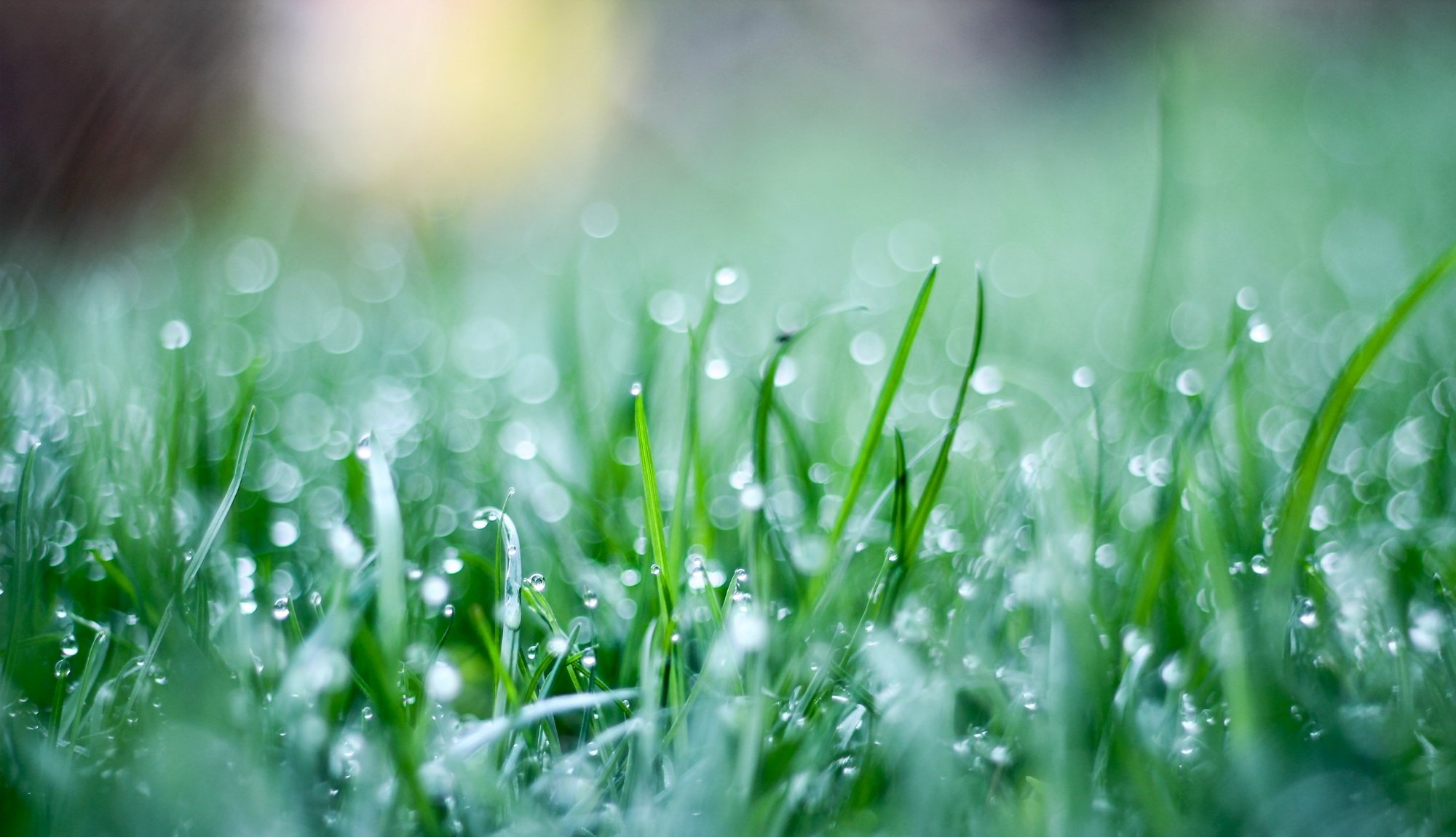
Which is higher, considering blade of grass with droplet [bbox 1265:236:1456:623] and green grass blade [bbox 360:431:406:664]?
blade of grass with droplet [bbox 1265:236:1456:623]

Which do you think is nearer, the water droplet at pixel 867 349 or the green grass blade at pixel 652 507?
the green grass blade at pixel 652 507

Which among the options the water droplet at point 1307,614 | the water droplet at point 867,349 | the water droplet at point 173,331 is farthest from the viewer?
the water droplet at point 867,349

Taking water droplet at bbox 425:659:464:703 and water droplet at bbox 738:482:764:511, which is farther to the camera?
water droplet at bbox 738:482:764:511

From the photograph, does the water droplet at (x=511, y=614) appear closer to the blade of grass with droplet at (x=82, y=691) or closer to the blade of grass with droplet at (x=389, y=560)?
the blade of grass with droplet at (x=389, y=560)

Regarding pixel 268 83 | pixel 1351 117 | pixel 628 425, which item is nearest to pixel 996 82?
pixel 1351 117

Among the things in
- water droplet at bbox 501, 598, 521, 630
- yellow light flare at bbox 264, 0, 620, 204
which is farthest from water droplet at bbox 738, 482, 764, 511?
yellow light flare at bbox 264, 0, 620, 204

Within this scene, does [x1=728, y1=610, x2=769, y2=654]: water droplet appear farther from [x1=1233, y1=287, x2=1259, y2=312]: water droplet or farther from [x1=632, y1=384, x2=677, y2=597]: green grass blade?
[x1=1233, y1=287, x2=1259, y2=312]: water droplet

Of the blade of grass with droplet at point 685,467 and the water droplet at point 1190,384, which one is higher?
the water droplet at point 1190,384

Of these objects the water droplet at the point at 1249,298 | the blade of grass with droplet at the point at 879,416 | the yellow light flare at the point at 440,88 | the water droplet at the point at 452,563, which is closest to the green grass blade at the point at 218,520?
the water droplet at the point at 452,563

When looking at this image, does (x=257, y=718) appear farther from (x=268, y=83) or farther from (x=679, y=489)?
(x=268, y=83)
